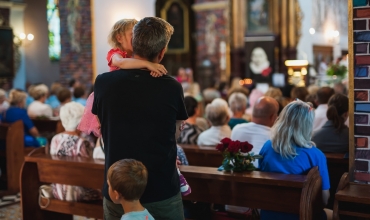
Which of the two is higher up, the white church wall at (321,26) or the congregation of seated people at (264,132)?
the white church wall at (321,26)

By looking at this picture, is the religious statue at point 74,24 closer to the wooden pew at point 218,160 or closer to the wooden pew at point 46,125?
the wooden pew at point 46,125

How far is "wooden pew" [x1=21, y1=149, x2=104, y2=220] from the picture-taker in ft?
15.2

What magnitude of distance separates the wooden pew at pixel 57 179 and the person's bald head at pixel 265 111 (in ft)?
4.59

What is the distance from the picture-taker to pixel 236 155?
12.8 feet

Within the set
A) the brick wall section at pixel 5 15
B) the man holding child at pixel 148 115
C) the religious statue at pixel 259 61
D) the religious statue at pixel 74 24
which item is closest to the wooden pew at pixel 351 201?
the man holding child at pixel 148 115

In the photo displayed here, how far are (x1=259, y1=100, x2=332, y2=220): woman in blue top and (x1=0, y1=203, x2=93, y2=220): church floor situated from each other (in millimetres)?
2831

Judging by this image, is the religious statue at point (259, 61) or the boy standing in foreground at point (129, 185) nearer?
the boy standing in foreground at point (129, 185)

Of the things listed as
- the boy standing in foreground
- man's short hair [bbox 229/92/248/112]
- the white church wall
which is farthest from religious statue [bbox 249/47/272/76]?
the boy standing in foreground

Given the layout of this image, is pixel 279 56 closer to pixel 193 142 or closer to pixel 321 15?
pixel 321 15

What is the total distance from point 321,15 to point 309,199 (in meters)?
15.2

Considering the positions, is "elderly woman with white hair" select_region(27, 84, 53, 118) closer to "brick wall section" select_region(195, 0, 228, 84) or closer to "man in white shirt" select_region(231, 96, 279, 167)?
"man in white shirt" select_region(231, 96, 279, 167)

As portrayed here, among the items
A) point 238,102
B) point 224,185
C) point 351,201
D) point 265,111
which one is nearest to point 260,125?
point 265,111

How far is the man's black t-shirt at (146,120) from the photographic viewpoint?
283 cm

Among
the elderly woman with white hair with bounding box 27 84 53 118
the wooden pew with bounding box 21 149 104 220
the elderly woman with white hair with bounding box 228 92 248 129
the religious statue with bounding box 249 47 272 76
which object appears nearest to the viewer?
the wooden pew with bounding box 21 149 104 220
